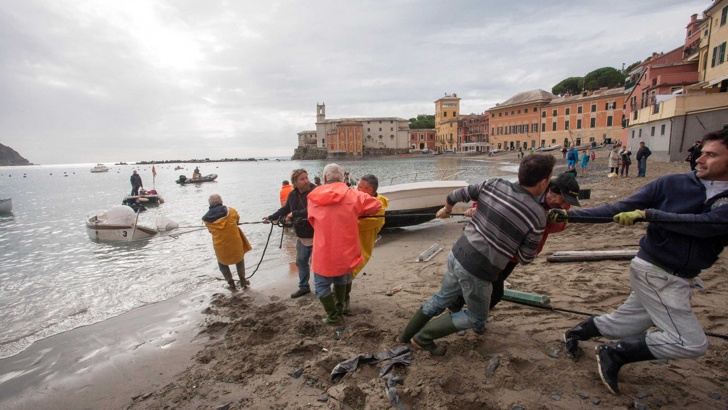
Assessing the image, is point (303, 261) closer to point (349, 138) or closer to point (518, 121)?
point (518, 121)

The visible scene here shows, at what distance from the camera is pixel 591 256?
549 cm

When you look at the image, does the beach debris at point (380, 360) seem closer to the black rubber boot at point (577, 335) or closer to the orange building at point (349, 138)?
the black rubber boot at point (577, 335)

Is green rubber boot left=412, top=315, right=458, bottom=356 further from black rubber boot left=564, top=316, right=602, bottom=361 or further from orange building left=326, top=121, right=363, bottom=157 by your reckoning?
orange building left=326, top=121, right=363, bottom=157

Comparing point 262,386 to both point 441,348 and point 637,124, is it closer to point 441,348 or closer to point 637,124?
point 441,348

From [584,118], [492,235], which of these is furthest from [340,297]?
[584,118]

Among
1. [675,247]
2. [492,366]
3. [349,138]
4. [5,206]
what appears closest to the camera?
[675,247]

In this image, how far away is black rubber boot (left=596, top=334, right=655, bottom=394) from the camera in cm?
239

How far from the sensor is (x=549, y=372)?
9.36ft

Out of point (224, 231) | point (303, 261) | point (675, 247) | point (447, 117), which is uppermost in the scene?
point (447, 117)

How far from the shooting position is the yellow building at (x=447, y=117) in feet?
330

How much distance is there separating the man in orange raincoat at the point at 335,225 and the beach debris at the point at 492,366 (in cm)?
166

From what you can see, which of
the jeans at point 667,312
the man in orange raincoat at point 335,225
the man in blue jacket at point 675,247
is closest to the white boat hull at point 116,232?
the man in orange raincoat at point 335,225

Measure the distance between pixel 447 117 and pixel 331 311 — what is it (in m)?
107

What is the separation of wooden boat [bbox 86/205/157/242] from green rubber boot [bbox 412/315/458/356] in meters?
13.1
